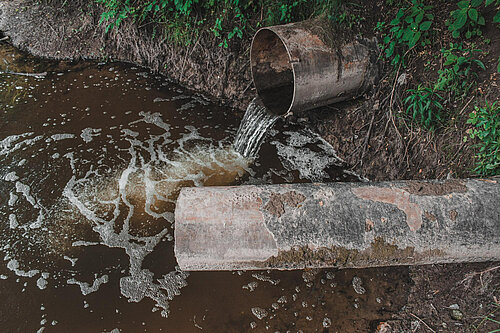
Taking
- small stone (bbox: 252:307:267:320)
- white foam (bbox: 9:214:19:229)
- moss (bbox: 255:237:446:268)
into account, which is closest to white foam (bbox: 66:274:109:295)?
white foam (bbox: 9:214:19:229)

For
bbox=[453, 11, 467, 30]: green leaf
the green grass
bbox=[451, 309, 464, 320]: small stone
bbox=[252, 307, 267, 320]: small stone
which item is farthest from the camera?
the green grass

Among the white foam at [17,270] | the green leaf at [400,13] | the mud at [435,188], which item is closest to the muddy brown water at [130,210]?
the white foam at [17,270]

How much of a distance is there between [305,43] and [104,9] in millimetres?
4011

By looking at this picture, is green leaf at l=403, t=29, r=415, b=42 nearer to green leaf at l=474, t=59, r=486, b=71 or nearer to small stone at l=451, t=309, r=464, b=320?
green leaf at l=474, t=59, r=486, b=71

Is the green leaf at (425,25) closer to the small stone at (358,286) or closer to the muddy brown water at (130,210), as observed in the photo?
the muddy brown water at (130,210)

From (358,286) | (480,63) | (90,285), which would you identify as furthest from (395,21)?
(90,285)

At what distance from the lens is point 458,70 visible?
318 cm

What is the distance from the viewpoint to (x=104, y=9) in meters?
5.89

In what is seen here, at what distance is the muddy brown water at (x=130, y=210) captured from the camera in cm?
285

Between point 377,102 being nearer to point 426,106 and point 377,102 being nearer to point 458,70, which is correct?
point 426,106

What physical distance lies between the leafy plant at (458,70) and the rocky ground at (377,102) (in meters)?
0.09

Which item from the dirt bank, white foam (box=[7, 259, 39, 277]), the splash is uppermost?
the dirt bank

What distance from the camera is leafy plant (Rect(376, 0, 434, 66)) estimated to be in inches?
131

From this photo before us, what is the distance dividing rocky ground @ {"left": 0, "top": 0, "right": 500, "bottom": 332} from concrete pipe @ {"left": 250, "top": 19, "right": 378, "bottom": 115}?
18 centimetres
